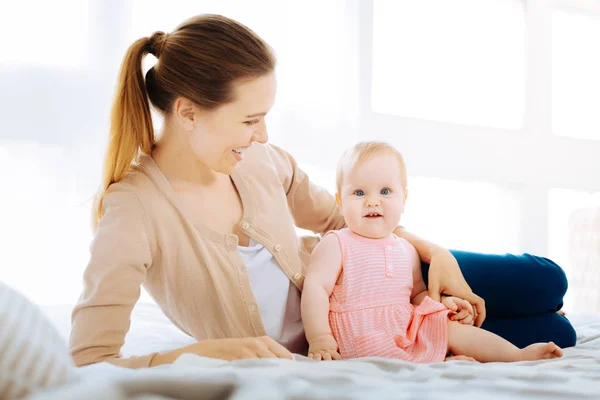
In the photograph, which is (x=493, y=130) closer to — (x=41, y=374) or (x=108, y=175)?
(x=108, y=175)

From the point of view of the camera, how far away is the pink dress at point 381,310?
1.29 m

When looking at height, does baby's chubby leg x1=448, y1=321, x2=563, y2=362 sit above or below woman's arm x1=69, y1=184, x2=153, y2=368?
below

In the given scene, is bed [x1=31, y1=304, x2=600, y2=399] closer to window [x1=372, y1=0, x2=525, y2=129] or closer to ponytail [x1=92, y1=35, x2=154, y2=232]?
ponytail [x1=92, y1=35, x2=154, y2=232]

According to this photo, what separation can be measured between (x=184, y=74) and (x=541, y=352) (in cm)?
94

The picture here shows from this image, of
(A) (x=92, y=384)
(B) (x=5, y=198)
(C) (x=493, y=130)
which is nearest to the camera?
(A) (x=92, y=384)

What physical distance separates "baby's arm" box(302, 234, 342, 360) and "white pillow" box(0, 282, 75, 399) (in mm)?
663

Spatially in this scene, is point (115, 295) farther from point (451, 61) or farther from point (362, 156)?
point (451, 61)

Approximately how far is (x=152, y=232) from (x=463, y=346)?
0.68 meters

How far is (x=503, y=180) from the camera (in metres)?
3.60

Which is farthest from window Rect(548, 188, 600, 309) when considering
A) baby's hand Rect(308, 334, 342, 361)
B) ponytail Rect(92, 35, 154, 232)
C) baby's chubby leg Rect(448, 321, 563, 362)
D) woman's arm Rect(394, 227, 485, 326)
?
ponytail Rect(92, 35, 154, 232)

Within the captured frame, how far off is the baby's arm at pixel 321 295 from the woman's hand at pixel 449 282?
0.70 ft

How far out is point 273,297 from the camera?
141 centimetres

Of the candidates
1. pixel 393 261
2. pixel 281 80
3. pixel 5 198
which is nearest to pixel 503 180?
pixel 281 80

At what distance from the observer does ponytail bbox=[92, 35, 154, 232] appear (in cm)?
134
